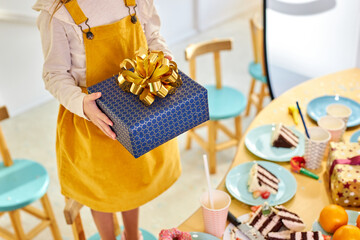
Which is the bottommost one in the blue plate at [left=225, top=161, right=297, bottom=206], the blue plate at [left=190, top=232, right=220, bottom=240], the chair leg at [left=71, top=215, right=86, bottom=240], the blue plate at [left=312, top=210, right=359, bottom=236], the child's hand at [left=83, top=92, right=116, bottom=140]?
the chair leg at [left=71, top=215, right=86, bottom=240]

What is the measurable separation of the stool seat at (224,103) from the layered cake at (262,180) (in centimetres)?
124

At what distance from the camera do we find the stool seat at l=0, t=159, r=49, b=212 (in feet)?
7.04

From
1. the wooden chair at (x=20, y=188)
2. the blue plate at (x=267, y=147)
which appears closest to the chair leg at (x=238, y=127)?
the blue plate at (x=267, y=147)

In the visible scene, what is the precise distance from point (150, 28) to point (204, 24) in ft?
11.5

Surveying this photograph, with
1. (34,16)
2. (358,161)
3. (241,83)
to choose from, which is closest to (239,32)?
(241,83)

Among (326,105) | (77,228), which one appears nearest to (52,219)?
(77,228)

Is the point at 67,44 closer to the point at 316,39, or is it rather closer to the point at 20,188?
the point at 20,188

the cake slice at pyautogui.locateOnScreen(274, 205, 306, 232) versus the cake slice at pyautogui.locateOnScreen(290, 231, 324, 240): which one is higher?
the cake slice at pyautogui.locateOnScreen(290, 231, 324, 240)

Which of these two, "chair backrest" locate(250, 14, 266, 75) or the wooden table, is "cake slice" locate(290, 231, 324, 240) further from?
"chair backrest" locate(250, 14, 266, 75)

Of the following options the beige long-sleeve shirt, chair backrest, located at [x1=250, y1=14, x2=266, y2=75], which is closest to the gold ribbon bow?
the beige long-sleeve shirt

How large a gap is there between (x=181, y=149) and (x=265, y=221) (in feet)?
6.49

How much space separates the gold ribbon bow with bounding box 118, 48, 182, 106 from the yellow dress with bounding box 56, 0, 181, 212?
0.18m

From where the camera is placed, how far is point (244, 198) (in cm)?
148

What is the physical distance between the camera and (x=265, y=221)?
1.34 m
